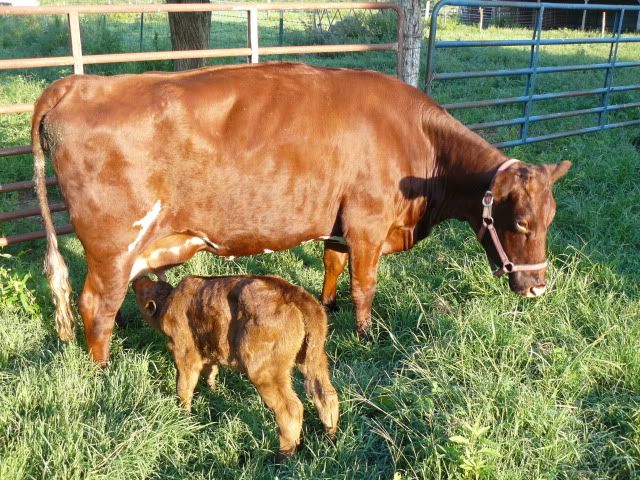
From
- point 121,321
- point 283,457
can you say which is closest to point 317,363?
point 283,457

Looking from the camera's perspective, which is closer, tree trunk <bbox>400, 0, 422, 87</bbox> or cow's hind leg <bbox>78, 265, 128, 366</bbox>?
cow's hind leg <bbox>78, 265, 128, 366</bbox>

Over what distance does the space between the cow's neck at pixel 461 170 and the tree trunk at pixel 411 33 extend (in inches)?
76.0

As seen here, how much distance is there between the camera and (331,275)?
4.84 m

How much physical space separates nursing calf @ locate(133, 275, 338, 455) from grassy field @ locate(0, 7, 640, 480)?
167mm

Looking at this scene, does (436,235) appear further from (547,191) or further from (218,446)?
(218,446)

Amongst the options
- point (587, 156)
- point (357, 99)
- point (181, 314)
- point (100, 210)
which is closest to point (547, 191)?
point (357, 99)

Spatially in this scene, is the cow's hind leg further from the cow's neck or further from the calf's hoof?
the cow's neck

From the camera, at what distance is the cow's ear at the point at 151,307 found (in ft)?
12.4

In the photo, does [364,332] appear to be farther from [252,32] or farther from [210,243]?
[252,32]

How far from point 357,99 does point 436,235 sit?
1.87 m

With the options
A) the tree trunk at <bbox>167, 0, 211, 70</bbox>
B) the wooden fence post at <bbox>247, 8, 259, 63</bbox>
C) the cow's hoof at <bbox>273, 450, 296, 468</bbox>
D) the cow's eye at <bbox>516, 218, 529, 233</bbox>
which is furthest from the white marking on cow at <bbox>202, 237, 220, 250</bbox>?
the tree trunk at <bbox>167, 0, 211, 70</bbox>

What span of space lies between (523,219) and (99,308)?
257 cm

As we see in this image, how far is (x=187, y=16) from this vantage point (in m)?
8.27

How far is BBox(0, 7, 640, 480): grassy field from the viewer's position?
2934 mm
